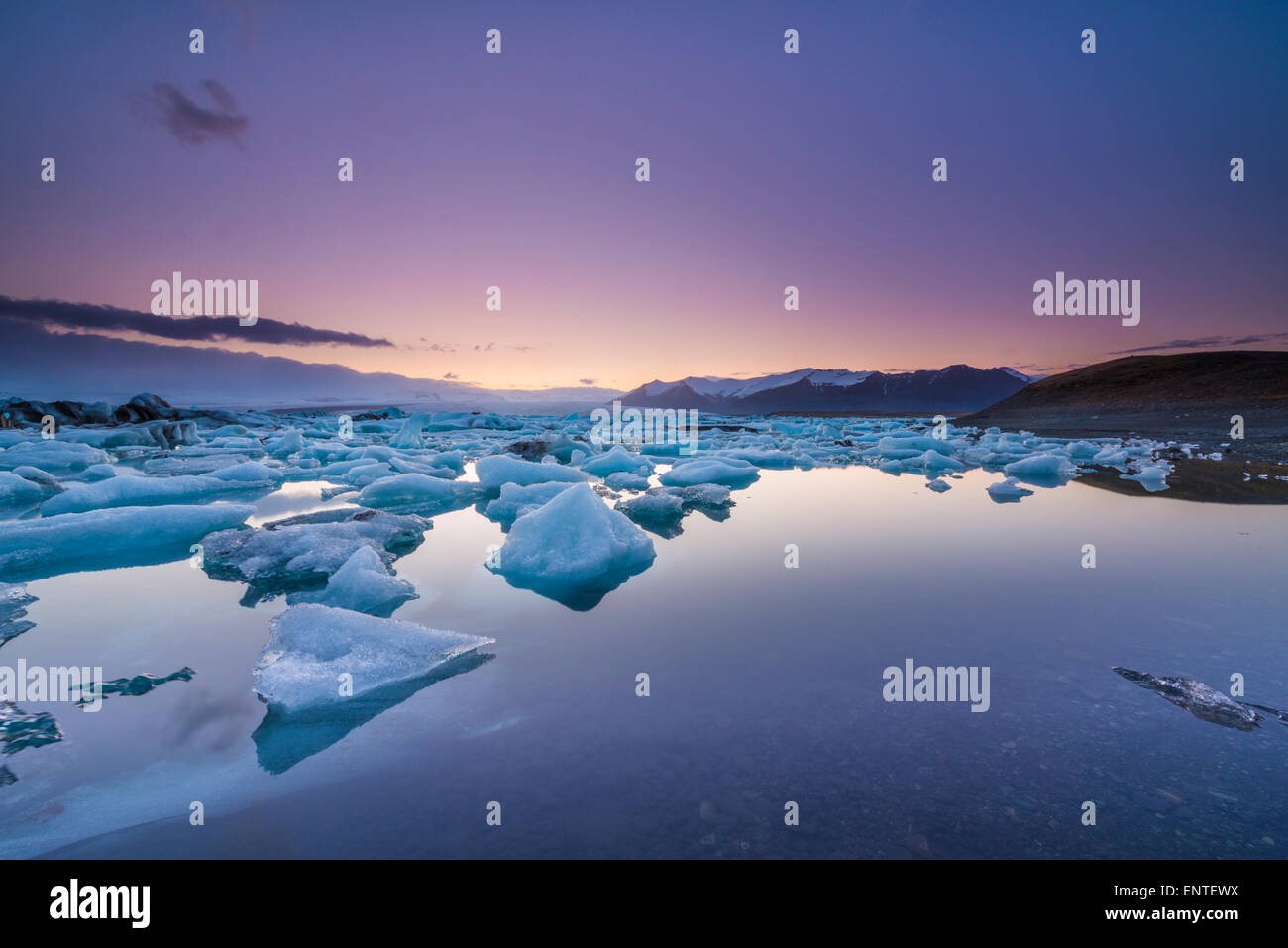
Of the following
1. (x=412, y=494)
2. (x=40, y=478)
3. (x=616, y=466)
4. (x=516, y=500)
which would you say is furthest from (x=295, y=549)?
(x=40, y=478)

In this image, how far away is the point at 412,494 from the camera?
9383 mm

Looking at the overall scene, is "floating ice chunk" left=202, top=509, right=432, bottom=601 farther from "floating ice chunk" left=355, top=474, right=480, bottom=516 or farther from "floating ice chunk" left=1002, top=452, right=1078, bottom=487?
"floating ice chunk" left=1002, top=452, right=1078, bottom=487

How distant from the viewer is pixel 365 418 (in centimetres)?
3925

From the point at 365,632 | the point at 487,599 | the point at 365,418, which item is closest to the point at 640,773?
the point at 365,632

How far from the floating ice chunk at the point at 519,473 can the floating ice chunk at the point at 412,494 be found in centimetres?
73

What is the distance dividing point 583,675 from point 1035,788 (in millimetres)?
2007

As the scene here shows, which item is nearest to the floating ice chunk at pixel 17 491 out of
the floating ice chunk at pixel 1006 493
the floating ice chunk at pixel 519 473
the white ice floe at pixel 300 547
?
the white ice floe at pixel 300 547

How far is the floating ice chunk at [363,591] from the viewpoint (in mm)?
3900

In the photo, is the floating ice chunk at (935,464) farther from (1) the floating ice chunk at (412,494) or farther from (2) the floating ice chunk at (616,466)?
(1) the floating ice chunk at (412,494)

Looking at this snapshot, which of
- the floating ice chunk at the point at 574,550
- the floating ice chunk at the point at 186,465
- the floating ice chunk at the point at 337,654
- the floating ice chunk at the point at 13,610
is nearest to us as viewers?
the floating ice chunk at the point at 337,654

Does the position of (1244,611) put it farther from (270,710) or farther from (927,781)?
(270,710)

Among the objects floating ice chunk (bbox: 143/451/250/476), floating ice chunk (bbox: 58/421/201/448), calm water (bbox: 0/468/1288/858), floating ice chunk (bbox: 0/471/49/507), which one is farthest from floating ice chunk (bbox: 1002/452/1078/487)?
floating ice chunk (bbox: 58/421/201/448)

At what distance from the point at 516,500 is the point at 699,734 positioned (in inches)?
223

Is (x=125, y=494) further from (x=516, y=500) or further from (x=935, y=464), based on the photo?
(x=935, y=464)
